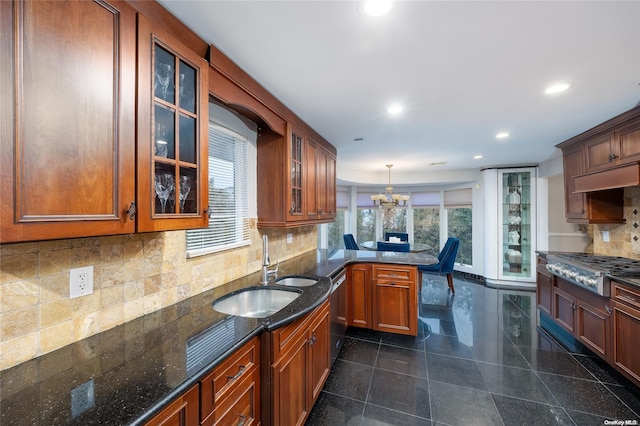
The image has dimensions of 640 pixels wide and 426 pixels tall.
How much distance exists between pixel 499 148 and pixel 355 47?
3487mm

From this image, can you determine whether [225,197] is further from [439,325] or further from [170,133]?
[439,325]

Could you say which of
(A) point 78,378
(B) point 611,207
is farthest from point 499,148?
(A) point 78,378

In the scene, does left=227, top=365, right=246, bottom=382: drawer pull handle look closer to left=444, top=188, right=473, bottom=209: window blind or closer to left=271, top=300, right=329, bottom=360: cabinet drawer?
left=271, top=300, right=329, bottom=360: cabinet drawer

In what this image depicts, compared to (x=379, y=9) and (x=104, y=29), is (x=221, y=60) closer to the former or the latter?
(x=104, y=29)

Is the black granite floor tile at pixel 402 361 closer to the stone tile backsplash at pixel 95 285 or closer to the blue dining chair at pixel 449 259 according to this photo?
the stone tile backsplash at pixel 95 285

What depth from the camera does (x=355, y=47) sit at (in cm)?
154

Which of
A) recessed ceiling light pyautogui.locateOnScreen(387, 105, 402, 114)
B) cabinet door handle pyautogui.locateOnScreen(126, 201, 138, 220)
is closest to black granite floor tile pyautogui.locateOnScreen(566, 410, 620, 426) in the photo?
recessed ceiling light pyautogui.locateOnScreen(387, 105, 402, 114)

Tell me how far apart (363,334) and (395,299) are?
618 mm

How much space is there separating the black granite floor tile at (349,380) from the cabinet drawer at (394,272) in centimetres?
97

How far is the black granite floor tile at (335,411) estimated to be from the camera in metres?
1.86

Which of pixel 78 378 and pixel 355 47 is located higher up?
pixel 355 47

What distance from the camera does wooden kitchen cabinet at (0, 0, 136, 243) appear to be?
2.39ft

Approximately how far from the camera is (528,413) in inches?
76.4

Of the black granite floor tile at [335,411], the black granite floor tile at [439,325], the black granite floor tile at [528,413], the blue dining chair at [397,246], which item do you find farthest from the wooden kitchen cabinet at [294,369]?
the blue dining chair at [397,246]
